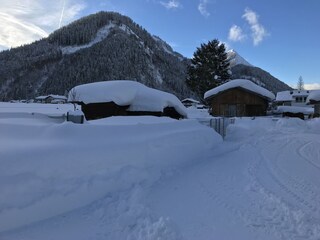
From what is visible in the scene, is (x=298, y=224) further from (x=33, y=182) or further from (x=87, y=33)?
(x=87, y=33)

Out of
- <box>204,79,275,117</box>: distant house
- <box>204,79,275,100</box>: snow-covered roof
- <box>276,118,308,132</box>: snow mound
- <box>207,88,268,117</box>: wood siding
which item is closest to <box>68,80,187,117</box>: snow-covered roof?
<box>276,118,308,132</box>: snow mound

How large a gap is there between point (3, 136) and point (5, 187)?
189cm

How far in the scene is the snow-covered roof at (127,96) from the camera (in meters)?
16.4

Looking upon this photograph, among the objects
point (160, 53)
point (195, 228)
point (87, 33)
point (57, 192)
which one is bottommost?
point (195, 228)

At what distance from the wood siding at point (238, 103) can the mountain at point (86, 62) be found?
220 feet

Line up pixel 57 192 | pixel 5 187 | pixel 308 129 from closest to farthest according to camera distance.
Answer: pixel 5 187
pixel 57 192
pixel 308 129

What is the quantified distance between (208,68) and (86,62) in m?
81.1

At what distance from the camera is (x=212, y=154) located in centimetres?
1119

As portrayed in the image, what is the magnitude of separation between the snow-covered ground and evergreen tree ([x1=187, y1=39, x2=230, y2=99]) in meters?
39.6

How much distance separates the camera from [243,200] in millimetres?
5906

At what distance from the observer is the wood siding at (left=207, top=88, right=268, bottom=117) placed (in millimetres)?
36312

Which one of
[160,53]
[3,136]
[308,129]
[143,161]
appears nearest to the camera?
[3,136]

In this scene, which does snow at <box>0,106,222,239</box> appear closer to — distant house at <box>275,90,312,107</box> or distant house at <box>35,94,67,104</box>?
distant house at <box>275,90,312,107</box>

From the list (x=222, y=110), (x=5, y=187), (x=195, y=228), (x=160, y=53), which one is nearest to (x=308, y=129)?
(x=222, y=110)
